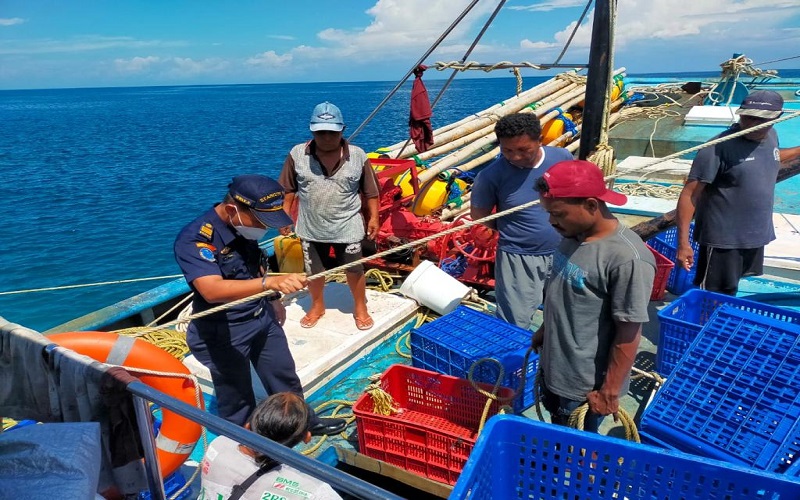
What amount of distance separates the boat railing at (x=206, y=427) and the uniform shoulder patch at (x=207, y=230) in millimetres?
963

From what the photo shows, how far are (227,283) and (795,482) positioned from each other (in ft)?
8.04

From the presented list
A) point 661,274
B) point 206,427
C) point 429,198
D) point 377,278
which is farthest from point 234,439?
point 429,198

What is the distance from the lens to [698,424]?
2.58 meters

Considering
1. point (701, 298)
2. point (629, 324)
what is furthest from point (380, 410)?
point (701, 298)

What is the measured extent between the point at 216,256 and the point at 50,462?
4.92ft

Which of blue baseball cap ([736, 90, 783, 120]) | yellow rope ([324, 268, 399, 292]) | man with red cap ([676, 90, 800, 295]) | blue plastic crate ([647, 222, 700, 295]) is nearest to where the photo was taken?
blue baseball cap ([736, 90, 783, 120])

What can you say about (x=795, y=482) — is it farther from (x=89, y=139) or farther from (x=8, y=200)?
(x=89, y=139)

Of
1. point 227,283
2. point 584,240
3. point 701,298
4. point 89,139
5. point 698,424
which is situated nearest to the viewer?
point 584,240

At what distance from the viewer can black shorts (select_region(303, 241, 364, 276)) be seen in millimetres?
4473

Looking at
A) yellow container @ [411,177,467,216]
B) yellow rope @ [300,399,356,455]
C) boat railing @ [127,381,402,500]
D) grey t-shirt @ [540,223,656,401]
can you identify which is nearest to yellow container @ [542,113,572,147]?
yellow container @ [411,177,467,216]

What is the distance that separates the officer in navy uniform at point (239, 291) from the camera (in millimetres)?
2760

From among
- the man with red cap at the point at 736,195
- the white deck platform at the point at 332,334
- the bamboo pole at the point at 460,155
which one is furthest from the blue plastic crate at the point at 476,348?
the bamboo pole at the point at 460,155

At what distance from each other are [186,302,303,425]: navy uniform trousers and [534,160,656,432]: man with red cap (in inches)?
65.4

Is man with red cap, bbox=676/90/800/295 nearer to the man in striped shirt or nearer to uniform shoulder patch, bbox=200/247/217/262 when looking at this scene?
the man in striped shirt
